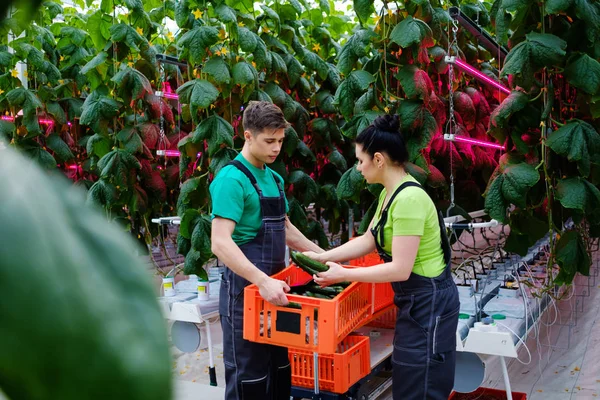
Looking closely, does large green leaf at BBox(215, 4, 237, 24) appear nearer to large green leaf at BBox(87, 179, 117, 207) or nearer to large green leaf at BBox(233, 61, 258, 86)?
large green leaf at BBox(233, 61, 258, 86)

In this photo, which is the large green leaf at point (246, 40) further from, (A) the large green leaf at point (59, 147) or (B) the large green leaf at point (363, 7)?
(A) the large green leaf at point (59, 147)

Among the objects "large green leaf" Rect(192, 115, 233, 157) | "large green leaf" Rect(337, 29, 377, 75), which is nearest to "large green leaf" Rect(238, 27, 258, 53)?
"large green leaf" Rect(192, 115, 233, 157)

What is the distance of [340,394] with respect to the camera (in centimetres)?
261

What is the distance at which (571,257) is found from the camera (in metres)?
2.93

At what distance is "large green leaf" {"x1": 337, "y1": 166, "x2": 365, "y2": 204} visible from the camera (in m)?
3.29

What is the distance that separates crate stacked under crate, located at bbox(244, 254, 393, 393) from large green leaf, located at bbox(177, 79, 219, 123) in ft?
3.80

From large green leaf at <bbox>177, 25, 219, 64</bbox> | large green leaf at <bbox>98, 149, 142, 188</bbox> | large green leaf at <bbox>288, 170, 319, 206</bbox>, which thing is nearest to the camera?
large green leaf at <bbox>177, 25, 219, 64</bbox>

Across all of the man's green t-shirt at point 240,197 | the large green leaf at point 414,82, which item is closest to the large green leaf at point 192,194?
the man's green t-shirt at point 240,197

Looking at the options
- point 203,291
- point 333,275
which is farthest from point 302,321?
point 203,291

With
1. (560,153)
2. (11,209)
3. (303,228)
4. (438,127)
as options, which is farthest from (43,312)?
(303,228)

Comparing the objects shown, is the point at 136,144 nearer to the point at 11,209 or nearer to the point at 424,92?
the point at 424,92

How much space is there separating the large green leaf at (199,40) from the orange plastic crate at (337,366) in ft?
5.41

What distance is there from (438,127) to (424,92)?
8.6 inches

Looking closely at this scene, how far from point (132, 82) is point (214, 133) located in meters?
0.72
